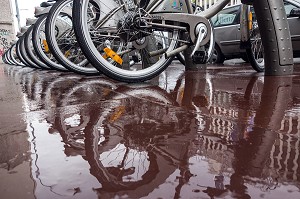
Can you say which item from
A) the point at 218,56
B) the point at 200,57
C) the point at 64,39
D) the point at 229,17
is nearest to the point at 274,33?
the point at 200,57

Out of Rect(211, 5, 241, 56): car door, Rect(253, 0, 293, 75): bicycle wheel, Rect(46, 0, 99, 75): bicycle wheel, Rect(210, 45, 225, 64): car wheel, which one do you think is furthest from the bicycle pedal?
Rect(210, 45, 225, 64): car wheel

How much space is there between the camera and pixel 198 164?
0.76m

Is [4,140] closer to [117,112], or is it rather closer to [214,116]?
[117,112]

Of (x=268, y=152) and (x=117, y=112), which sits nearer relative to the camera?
(x=268, y=152)

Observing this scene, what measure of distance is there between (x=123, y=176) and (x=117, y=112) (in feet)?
2.47

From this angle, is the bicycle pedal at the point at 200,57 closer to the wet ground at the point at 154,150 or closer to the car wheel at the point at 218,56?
the wet ground at the point at 154,150

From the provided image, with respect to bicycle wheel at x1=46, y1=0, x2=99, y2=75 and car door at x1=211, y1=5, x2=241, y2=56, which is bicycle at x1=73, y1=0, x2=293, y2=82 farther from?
car door at x1=211, y1=5, x2=241, y2=56

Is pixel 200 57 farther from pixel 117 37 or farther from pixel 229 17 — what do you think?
pixel 229 17

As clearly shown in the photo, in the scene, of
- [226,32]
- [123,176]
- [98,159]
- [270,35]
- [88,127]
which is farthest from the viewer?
[226,32]

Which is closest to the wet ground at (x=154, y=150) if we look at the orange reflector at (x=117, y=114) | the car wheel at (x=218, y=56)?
the orange reflector at (x=117, y=114)

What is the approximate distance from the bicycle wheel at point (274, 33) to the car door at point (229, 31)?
3265mm

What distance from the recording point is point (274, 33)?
2.44 m

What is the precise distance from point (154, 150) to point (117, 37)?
1777 millimetres

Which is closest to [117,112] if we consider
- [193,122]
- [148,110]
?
[148,110]
